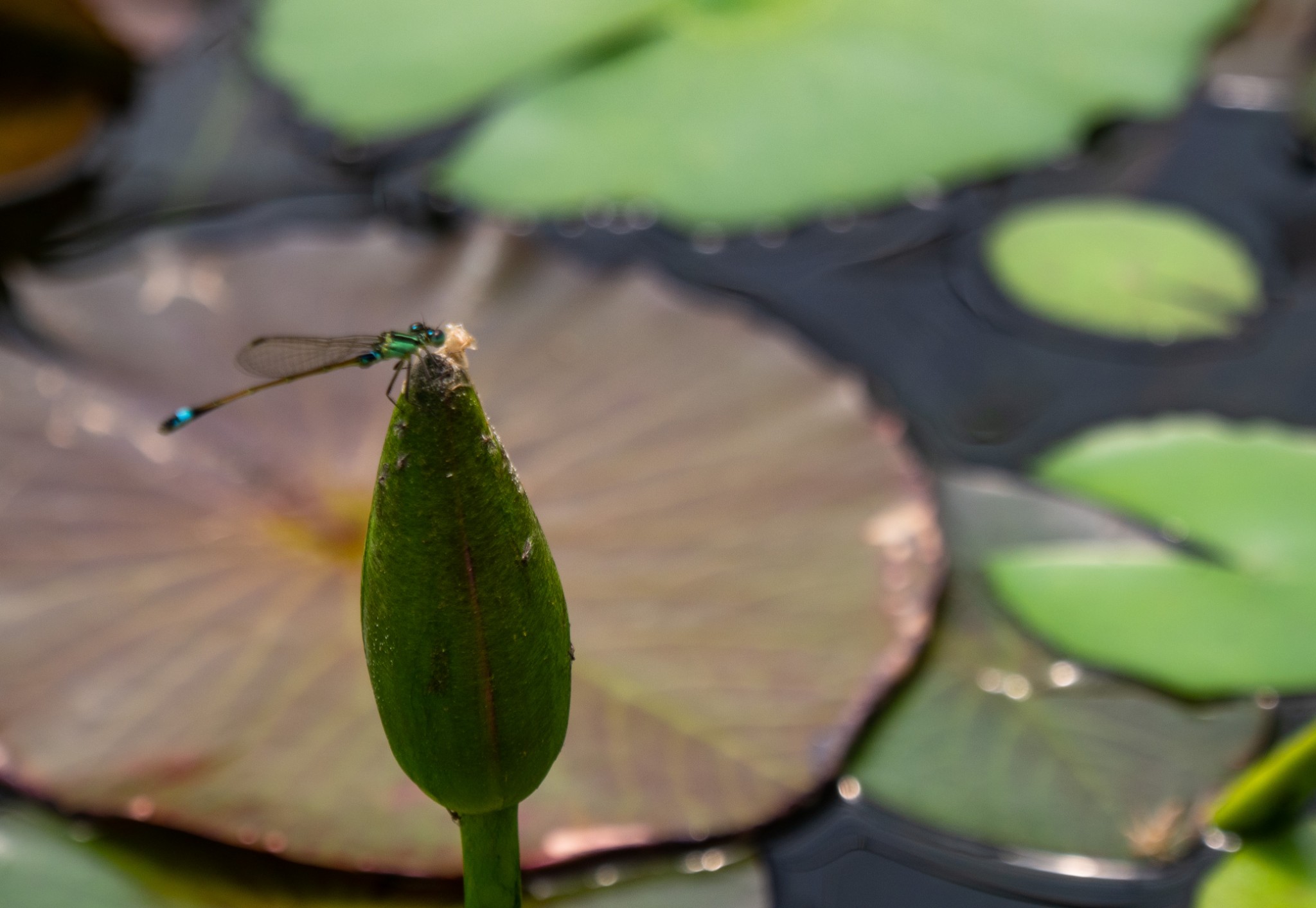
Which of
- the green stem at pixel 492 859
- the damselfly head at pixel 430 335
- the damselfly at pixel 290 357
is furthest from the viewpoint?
the damselfly at pixel 290 357

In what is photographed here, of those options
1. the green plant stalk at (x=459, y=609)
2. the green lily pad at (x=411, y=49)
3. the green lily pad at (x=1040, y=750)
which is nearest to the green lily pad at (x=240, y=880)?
the green lily pad at (x=1040, y=750)

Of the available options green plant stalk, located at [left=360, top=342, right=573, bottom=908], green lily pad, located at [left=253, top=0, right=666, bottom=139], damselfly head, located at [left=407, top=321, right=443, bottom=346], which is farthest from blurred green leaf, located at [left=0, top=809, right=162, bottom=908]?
green lily pad, located at [left=253, top=0, right=666, bottom=139]

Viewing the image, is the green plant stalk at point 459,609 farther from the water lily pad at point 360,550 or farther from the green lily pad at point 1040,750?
the green lily pad at point 1040,750

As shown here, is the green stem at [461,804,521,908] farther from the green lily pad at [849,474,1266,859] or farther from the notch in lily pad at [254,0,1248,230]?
the notch in lily pad at [254,0,1248,230]

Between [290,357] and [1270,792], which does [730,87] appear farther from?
[1270,792]

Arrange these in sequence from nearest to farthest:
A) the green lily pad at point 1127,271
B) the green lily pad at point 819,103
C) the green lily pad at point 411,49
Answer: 1. the green lily pad at point 1127,271
2. the green lily pad at point 819,103
3. the green lily pad at point 411,49

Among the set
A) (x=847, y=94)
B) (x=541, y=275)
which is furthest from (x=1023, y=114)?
(x=541, y=275)

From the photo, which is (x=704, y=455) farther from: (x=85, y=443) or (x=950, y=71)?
(x=950, y=71)
